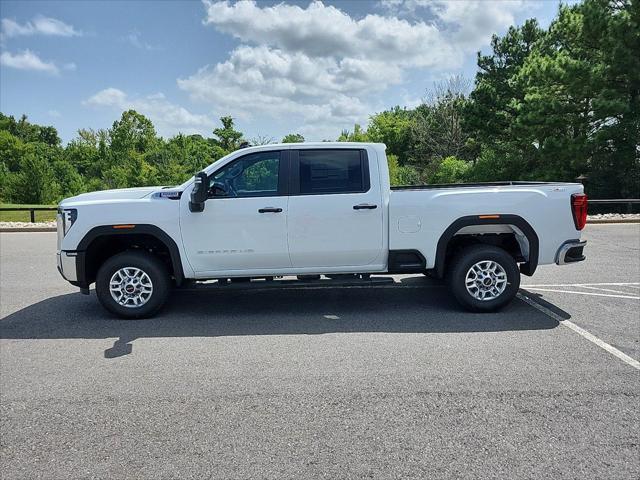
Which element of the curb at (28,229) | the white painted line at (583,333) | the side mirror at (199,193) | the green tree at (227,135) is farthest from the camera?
the green tree at (227,135)

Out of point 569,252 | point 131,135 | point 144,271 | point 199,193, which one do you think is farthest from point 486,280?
point 131,135

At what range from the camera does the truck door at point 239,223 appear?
A: 5582 mm

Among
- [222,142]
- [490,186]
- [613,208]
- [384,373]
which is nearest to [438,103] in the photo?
[222,142]

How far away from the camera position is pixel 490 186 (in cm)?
610

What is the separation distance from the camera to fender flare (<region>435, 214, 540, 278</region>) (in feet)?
18.5

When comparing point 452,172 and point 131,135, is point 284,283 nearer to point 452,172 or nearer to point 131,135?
point 452,172

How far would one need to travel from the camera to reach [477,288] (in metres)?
5.79

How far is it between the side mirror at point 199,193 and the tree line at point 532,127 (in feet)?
64.5

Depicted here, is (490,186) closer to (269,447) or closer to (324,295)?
(324,295)

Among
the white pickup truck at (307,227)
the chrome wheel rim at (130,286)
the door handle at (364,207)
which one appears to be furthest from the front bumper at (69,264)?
the door handle at (364,207)

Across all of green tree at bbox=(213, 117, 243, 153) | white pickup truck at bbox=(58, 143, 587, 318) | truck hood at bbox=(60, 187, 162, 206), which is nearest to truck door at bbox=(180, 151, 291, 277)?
white pickup truck at bbox=(58, 143, 587, 318)

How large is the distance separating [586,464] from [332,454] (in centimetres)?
148

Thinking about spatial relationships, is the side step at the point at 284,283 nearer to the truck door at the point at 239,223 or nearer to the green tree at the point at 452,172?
the truck door at the point at 239,223

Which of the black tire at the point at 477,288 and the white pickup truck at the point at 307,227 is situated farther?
the black tire at the point at 477,288
